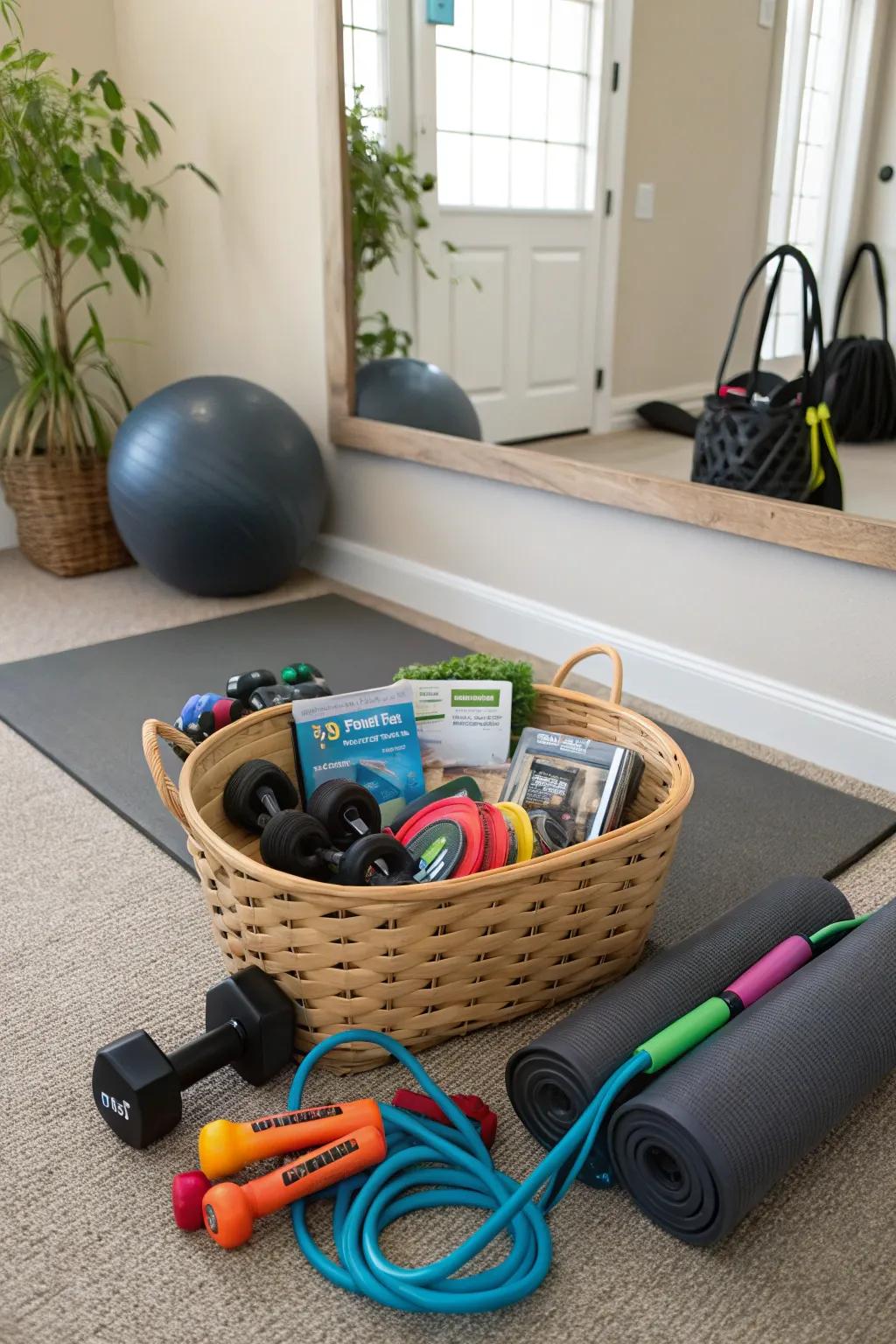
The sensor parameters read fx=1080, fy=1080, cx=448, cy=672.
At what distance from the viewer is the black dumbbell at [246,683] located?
1.81m

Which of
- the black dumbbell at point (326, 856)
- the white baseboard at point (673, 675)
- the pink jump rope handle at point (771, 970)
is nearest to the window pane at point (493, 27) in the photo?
the white baseboard at point (673, 675)

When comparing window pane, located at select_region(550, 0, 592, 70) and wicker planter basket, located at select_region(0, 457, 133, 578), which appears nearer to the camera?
window pane, located at select_region(550, 0, 592, 70)

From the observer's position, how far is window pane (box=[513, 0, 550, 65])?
2234 mm

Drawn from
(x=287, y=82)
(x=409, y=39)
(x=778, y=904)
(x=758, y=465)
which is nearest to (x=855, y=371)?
(x=758, y=465)

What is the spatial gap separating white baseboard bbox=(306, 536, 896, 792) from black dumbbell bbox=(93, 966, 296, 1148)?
1.23 m

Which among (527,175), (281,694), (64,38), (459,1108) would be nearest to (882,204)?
(527,175)

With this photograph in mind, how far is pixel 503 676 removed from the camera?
161 centimetres

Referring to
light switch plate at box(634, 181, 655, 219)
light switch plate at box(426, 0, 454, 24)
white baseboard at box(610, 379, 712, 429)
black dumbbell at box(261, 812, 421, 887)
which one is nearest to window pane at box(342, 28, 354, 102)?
light switch plate at box(426, 0, 454, 24)

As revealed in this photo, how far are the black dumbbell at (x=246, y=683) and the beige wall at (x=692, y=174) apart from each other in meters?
1.03

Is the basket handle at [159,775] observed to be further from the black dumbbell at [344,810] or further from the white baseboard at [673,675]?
the white baseboard at [673,675]

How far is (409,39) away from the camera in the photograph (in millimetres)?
2467

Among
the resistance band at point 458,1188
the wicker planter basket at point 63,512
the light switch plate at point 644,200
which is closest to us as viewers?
the resistance band at point 458,1188

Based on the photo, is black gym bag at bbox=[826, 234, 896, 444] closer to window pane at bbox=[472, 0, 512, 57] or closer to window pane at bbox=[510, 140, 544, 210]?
window pane at bbox=[510, 140, 544, 210]

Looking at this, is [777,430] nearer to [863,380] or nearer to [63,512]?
[863,380]
